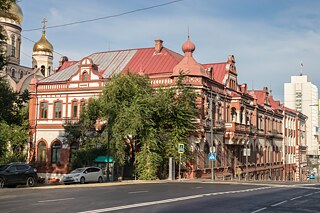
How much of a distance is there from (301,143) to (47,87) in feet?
190

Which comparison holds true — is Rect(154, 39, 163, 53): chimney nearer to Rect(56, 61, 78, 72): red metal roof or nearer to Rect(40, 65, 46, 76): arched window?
Rect(56, 61, 78, 72): red metal roof

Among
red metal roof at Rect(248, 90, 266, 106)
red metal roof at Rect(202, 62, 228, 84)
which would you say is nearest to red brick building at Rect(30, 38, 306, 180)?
red metal roof at Rect(202, 62, 228, 84)

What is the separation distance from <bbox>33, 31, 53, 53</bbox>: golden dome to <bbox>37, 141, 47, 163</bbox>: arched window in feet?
105

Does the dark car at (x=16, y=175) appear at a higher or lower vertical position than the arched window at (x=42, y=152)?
lower

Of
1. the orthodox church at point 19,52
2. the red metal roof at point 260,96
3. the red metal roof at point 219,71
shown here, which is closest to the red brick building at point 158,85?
the red metal roof at point 219,71

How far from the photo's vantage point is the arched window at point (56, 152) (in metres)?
51.0

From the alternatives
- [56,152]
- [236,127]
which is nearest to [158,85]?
[236,127]

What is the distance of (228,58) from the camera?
56781 millimetres

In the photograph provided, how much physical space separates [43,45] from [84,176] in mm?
49397

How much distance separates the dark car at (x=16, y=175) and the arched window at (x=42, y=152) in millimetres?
21455

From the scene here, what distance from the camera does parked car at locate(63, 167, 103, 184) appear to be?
35.4 meters

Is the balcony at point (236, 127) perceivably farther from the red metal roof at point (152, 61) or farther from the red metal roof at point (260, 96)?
the red metal roof at point (260, 96)

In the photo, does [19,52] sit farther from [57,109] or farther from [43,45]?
[57,109]

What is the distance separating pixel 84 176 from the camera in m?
36.0
